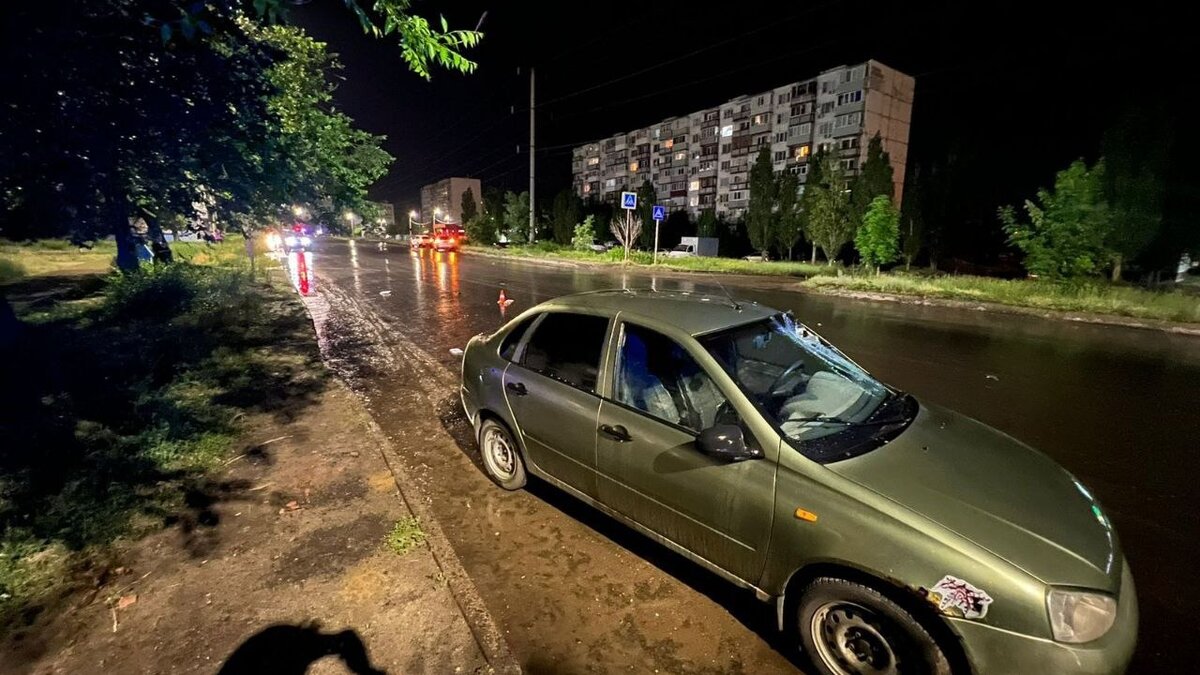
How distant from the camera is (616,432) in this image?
3059 millimetres

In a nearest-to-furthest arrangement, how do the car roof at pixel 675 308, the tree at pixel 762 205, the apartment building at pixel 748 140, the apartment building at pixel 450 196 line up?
1. the car roof at pixel 675 308
2. the tree at pixel 762 205
3. the apartment building at pixel 748 140
4. the apartment building at pixel 450 196

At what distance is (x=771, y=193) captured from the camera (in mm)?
33906

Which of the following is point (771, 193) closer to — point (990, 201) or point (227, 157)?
point (990, 201)

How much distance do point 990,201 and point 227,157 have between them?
32492 millimetres

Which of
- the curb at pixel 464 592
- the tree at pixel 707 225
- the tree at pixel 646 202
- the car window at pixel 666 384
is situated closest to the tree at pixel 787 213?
the tree at pixel 707 225

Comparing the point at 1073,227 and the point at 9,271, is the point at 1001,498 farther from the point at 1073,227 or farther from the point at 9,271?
the point at 9,271

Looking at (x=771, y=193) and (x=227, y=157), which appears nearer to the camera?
(x=227, y=157)

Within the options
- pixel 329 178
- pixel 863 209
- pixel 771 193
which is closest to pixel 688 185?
pixel 771 193

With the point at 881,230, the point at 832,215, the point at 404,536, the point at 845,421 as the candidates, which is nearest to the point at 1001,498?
the point at 845,421

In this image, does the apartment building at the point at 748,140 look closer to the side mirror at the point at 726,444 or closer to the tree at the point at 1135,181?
the tree at the point at 1135,181

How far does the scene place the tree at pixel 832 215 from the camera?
81.4ft

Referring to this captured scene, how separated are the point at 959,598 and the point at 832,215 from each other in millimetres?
25993

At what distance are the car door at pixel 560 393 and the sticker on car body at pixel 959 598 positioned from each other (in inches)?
74.3

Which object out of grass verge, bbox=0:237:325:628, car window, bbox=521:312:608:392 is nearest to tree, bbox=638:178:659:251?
grass verge, bbox=0:237:325:628
